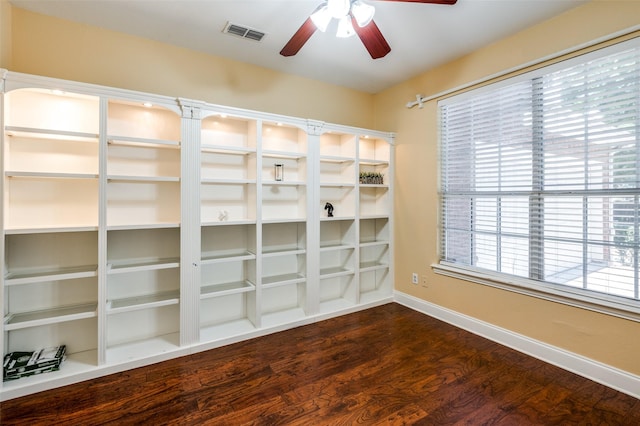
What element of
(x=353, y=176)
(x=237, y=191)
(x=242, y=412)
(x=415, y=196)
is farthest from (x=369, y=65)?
(x=242, y=412)

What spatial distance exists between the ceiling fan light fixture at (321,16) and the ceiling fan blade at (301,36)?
0.04 m

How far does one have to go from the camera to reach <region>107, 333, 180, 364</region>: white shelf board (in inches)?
95.8

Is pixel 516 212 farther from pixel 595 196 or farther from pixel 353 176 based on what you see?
pixel 353 176

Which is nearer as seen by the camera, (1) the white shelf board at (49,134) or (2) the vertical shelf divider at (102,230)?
(1) the white shelf board at (49,134)

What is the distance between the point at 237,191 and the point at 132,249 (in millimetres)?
1105

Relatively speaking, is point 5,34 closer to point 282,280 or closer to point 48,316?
point 48,316

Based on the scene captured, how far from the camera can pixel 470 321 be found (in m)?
3.08

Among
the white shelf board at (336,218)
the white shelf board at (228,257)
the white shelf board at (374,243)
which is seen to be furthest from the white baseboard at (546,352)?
the white shelf board at (228,257)

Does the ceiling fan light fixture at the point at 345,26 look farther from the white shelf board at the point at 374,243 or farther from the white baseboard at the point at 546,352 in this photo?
the white baseboard at the point at 546,352

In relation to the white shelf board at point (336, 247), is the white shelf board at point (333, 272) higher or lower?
lower

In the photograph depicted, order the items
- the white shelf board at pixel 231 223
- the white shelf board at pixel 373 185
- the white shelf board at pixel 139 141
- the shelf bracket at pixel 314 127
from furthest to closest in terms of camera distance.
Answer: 1. the white shelf board at pixel 373 185
2. the shelf bracket at pixel 314 127
3. the white shelf board at pixel 231 223
4. the white shelf board at pixel 139 141

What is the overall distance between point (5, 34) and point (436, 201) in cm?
411

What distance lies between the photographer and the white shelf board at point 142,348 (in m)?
2.43

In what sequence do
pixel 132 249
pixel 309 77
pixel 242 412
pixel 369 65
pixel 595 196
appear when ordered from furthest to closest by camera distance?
1. pixel 309 77
2. pixel 369 65
3. pixel 132 249
4. pixel 595 196
5. pixel 242 412
